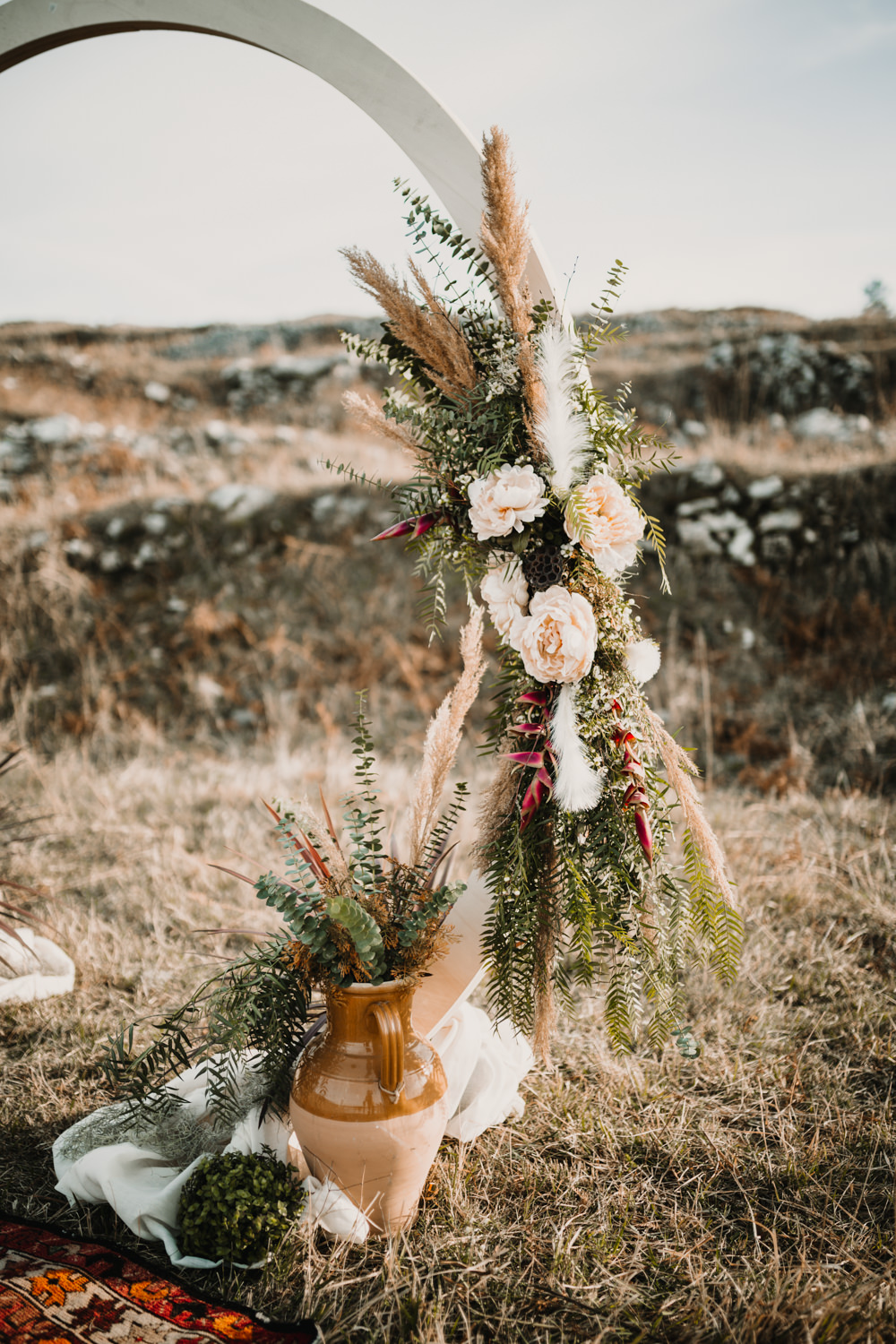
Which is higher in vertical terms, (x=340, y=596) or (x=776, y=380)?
(x=776, y=380)

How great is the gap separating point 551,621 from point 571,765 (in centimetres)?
35

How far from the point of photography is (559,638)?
209cm

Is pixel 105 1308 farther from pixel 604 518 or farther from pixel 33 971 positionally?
pixel 604 518

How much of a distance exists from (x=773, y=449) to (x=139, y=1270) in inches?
390

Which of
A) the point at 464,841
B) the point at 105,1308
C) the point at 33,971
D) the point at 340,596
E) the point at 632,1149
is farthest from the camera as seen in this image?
the point at 340,596

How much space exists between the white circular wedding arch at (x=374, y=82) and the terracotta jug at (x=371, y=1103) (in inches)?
74.4

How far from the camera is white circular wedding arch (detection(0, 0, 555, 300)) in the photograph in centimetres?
230

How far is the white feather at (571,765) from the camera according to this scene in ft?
6.82

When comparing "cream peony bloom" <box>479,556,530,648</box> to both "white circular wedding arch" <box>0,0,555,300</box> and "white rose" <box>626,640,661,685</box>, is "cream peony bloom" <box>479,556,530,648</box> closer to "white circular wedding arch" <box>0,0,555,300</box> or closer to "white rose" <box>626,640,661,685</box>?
"white rose" <box>626,640,661,685</box>

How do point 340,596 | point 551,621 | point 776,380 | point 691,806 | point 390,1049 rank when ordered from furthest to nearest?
1. point 776,380
2. point 340,596
3. point 691,806
4. point 551,621
5. point 390,1049

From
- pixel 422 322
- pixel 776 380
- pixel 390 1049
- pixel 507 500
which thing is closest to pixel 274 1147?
pixel 390 1049

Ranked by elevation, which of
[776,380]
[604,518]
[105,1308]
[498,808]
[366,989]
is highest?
[776,380]

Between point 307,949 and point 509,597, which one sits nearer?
point 307,949

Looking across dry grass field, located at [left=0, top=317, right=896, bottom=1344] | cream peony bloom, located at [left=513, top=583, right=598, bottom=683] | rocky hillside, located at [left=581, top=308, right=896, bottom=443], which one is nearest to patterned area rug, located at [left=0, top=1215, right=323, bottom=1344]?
dry grass field, located at [left=0, top=317, right=896, bottom=1344]
